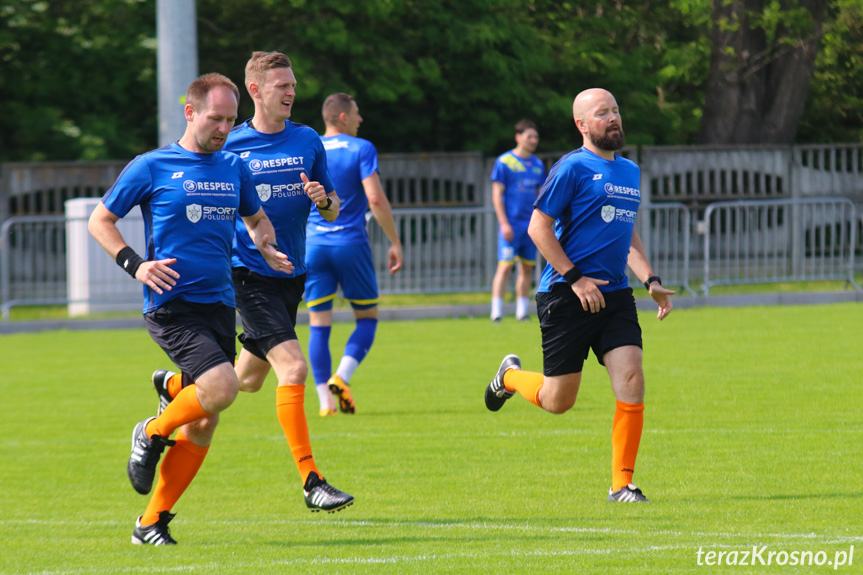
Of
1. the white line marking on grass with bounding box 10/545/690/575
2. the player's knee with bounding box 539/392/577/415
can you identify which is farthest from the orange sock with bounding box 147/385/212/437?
the player's knee with bounding box 539/392/577/415

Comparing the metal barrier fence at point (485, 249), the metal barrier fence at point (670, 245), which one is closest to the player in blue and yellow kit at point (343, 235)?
the metal barrier fence at point (485, 249)

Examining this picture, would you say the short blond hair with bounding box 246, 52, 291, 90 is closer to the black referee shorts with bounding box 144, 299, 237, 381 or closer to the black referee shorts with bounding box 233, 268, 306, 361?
the black referee shorts with bounding box 233, 268, 306, 361

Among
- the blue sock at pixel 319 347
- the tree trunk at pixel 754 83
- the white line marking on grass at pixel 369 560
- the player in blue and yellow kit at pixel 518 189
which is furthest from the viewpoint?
the tree trunk at pixel 754 83

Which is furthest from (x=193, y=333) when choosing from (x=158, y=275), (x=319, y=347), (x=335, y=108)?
(x=335, y=108)

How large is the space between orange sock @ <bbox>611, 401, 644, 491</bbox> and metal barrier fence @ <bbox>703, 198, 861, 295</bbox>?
12.2m

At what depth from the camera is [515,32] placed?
74.5 ft

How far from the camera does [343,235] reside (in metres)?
9.37

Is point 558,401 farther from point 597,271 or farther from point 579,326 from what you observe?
point 597,271

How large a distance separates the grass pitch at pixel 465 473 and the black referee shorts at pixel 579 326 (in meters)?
0.73

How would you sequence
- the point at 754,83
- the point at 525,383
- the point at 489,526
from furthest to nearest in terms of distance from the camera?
the point at 754,83 → the point at 525,383 → the point at 489,526

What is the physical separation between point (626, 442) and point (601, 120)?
1.62 m

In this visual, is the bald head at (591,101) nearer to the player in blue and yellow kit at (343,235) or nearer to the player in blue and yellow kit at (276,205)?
the player in blue and yellow kit at (276,205)

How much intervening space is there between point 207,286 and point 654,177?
18.0 metres

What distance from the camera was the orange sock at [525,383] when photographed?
6.89m
